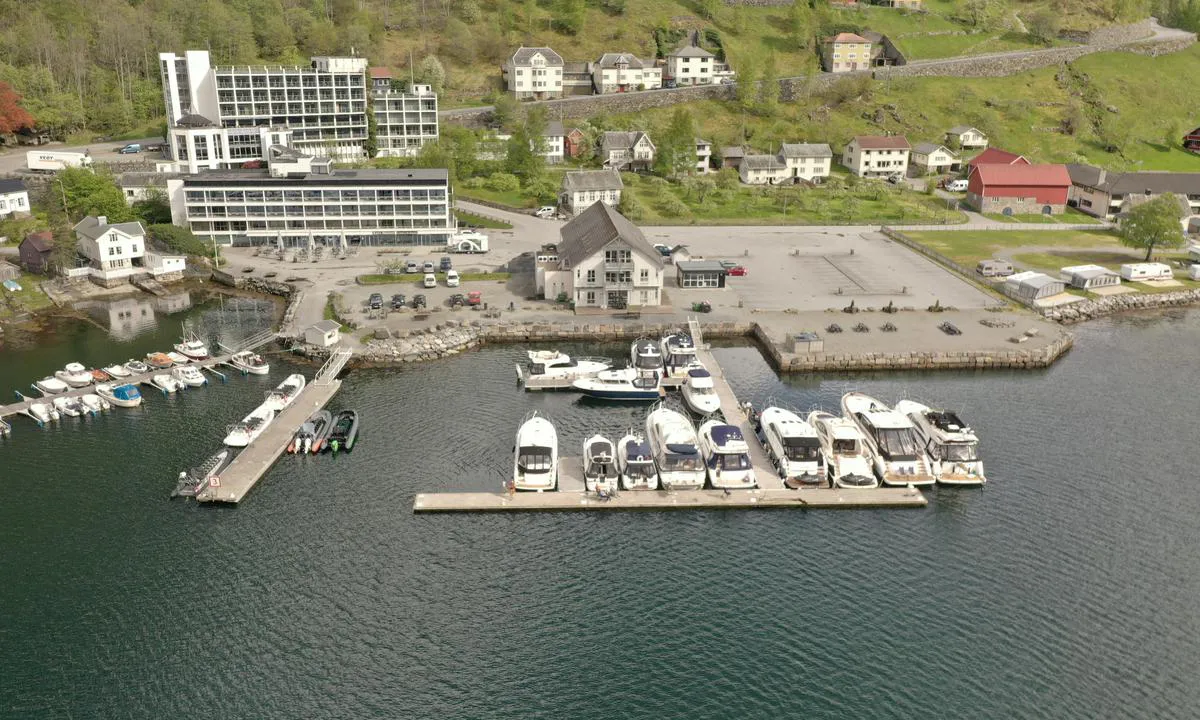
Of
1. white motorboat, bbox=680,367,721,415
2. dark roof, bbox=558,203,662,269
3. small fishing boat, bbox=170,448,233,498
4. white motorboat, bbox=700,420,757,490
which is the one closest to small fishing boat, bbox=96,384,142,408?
small fishing boat, bbox=170,448,233,498

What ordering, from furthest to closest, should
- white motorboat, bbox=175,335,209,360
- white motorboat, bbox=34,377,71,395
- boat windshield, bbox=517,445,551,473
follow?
white motorboat, bbox=175,335,209,360
white motorboat, bbox=34,377,71,395
boat windshield, bbox=517,445,551,473

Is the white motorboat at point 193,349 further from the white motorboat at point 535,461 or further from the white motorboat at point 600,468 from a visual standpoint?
the white motorboat at point 600,468

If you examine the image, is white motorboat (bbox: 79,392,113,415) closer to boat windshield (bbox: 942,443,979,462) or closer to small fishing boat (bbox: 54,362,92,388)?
small fishing boat (bbox: 54,362,92,388)

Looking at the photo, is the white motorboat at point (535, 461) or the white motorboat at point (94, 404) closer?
the white motorboat at point (535, 461)

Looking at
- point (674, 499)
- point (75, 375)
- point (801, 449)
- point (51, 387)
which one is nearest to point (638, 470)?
point (674, 499)

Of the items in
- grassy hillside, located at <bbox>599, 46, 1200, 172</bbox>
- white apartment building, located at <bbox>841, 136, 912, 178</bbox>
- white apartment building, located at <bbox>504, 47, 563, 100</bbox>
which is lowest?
white apartment building, located at <bbox>841, 136, 912, 178</bbox>

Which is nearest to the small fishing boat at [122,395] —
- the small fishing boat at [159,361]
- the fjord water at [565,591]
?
the fjord water at [565,591]

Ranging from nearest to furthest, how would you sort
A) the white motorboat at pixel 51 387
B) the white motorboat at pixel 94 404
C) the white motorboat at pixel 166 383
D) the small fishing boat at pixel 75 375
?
1. the white motorboat at pixel 94 404
2. the white motorboat at pixel 51 387
3. the white motorboat at pixel 166 383
4. the small fishing boat at pixel 75 375
